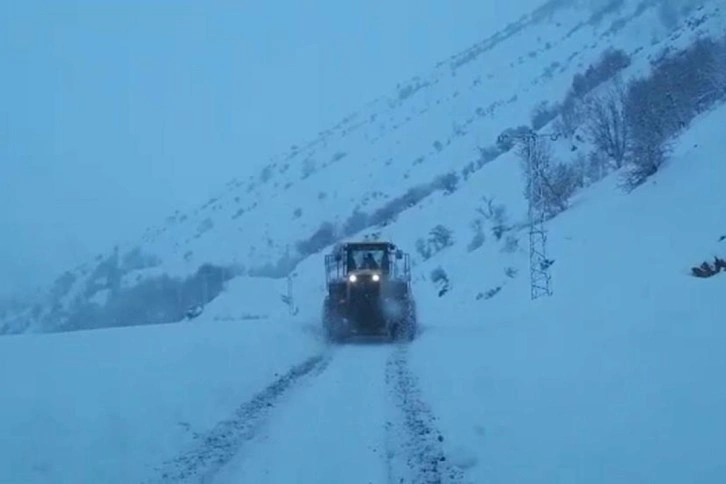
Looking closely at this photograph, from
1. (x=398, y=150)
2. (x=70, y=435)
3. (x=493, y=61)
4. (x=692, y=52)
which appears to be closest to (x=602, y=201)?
(x=692, y=52)

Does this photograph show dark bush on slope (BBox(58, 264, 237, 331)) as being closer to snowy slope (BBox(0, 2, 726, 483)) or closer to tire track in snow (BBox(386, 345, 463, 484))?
snowy slope (BBox(0, 2, 726, 483))

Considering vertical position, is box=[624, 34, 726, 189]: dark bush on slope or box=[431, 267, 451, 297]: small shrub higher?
box=[624, 34, 726, 189]: dark bush on slope

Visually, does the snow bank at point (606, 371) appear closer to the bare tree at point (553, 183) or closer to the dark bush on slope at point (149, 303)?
the bare tree at point (553, 183)

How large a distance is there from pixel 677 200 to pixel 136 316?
2745cm

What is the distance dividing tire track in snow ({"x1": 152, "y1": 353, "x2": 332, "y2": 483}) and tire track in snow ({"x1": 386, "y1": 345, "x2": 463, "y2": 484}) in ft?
5.92

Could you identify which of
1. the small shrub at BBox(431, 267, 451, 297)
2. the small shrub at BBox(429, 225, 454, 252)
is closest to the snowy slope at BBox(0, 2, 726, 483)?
the small shrub at BBox(431, 267, 451, 297)

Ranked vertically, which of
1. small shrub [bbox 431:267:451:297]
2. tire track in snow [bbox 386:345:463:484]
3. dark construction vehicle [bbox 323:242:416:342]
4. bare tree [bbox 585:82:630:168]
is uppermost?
bare tree [bbox 585:82:630:168]

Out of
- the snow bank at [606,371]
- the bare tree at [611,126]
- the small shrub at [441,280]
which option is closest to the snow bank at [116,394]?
the snow bank at [606,371]

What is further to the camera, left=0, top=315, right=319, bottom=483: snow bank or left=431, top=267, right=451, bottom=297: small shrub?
left=431, top=267, right=451, bottom=297: small shrub

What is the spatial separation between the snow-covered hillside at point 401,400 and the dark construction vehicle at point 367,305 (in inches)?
47.6

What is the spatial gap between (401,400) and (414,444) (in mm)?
3399

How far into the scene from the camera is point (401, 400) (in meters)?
14.4

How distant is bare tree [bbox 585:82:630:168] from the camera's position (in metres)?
42.6

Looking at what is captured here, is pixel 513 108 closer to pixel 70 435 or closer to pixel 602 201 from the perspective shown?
pixel 602 201
